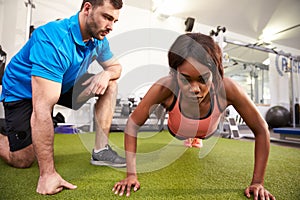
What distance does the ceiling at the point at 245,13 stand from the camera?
4367 mm

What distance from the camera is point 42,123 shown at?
772 millimetres

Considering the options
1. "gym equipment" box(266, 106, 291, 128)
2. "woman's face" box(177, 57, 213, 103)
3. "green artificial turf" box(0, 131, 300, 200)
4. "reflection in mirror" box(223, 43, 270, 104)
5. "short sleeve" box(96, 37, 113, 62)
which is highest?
"reflection in mirror" box(223, 43, 270, 104)

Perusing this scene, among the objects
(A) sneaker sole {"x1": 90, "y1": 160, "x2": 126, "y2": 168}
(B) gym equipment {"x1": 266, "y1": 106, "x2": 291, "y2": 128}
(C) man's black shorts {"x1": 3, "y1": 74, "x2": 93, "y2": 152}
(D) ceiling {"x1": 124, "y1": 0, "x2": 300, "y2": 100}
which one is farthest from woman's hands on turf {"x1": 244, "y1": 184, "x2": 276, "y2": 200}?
(B) gym equipment {"x1": 266, "y1": 106, "x2": 291, "y2": 128}

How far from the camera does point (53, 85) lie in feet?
2.71

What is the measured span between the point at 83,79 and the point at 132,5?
144 inches

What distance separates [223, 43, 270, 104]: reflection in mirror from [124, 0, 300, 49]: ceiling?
23.1 inches

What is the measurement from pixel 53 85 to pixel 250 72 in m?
5.86

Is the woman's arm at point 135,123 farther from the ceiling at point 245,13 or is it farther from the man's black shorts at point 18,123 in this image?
the ceiling at point 245,13

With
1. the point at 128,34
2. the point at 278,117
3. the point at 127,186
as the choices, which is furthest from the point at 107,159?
the point at 278,117

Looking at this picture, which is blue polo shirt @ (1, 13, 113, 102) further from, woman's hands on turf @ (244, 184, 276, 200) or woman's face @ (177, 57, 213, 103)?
woman's hands on turf @ (244, 184, 276, 200)

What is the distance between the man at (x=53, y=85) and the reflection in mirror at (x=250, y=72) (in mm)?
5001

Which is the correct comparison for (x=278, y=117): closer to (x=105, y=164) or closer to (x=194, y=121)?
(x=194, y=121)

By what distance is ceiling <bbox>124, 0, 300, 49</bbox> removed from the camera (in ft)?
14.3

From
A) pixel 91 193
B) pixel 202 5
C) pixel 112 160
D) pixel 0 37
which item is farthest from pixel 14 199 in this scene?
pixel 202 5
